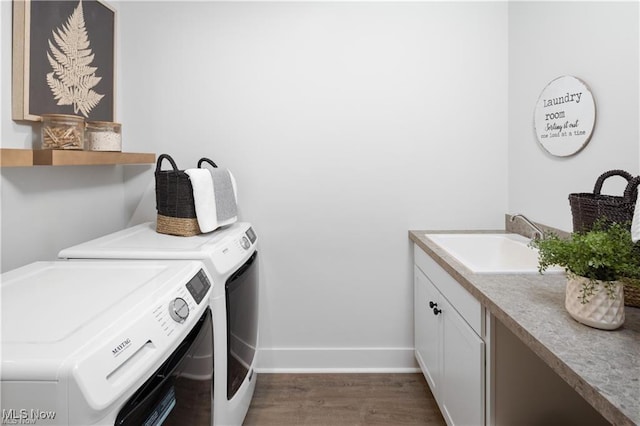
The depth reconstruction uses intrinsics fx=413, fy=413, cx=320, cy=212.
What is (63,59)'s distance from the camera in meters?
1.82

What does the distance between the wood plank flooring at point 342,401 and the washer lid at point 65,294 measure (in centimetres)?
110

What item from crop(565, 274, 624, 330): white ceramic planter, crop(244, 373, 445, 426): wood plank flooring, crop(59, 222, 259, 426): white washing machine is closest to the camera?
crop(565, 274, 624, 330): white ceramic planter

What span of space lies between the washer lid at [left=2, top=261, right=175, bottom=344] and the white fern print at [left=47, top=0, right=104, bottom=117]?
33.2 inches

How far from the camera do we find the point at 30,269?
134 cm

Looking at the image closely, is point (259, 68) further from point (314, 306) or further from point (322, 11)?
point (314, 306)

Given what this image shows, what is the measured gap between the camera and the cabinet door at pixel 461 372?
1.33 metres

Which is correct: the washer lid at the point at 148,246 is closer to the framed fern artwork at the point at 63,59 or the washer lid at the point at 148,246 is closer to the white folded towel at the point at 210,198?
the white folded towel at the point at 210,198

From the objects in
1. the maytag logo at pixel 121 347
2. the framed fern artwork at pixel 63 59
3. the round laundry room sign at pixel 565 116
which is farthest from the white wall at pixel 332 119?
the maytag logo at pixel 121 347

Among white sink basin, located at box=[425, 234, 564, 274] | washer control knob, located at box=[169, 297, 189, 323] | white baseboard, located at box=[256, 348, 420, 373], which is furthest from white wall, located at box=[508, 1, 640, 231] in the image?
washer control knob, located at box=[169, 297, 189, 323]

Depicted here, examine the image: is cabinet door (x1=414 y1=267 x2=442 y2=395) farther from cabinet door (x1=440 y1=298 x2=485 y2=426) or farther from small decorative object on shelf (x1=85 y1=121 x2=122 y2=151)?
small decorative object on shelf (x1=85 y1=121 x2=122 y2=151)

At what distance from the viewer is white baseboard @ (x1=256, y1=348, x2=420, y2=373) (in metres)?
2.46

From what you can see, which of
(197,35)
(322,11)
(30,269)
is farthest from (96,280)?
(322,11)

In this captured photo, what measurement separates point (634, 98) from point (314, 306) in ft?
5.90

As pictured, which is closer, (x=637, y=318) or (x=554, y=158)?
(x=637, y=318)
